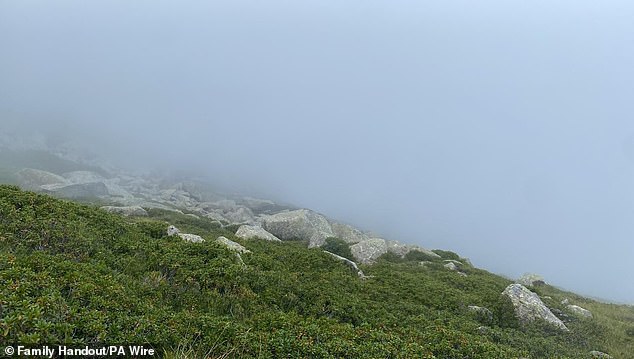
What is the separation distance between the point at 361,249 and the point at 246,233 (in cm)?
1205

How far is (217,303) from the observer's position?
12.4 metres

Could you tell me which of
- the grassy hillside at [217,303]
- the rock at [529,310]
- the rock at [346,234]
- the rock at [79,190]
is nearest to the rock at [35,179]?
the rock at [79,190]

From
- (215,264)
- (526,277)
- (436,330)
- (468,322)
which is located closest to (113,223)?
(215,264)

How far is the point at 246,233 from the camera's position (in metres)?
37.1

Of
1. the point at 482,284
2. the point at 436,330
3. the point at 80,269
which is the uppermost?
the point at 80,269

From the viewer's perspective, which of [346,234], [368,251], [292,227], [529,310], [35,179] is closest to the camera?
[529,310]


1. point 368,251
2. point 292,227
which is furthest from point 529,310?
point 292,227

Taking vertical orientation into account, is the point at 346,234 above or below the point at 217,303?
below

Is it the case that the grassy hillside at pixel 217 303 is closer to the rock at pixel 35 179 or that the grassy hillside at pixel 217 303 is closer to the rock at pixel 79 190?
the rock at pixel 79 190

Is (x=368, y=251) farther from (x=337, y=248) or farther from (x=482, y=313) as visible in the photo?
(x=482, y=313)

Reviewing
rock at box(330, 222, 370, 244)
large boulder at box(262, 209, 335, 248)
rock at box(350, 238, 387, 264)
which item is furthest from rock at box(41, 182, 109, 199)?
rock at box(350, 238, 387, 264)

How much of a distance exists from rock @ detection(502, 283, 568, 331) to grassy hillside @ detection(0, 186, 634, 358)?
0.60 metres

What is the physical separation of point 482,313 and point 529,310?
3402 mm

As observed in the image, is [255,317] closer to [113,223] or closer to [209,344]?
[209,344]
